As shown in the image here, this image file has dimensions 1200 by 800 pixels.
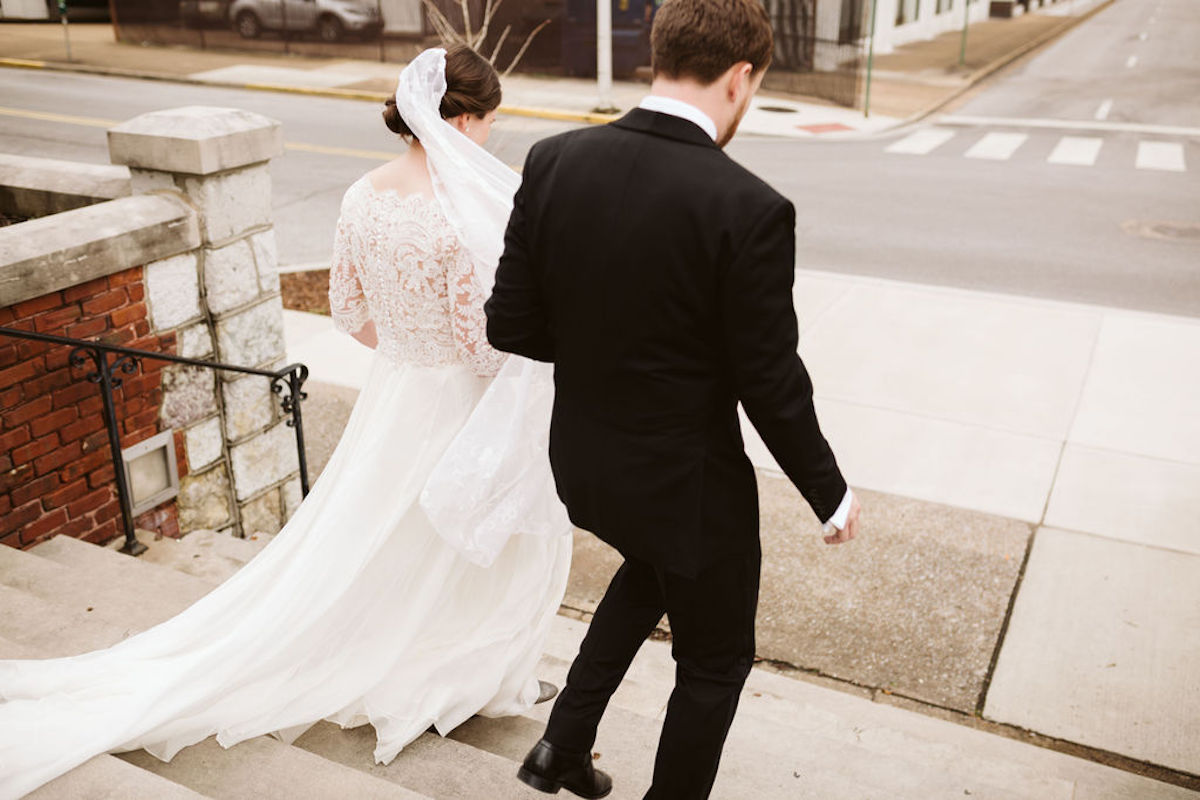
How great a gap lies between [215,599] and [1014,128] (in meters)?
17.6

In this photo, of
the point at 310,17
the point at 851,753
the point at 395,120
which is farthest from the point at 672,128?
the point at 310,17

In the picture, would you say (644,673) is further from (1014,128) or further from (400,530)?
(1014,128)

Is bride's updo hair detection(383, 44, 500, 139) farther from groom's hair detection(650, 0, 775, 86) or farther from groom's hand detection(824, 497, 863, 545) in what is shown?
groom's hand detection(824, 497, 863, 545)

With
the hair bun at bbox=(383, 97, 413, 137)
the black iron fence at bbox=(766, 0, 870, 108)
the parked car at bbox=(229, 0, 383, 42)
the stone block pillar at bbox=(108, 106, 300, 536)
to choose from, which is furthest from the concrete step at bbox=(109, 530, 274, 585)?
the parked car at bbox=(229, 0, 383, 42)

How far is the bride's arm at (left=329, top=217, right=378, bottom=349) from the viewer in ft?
10.7

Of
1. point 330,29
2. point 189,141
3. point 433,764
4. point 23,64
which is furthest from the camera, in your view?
point 330,29

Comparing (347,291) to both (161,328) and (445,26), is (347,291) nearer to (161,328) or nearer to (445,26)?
(161,328)

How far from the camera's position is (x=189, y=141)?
4629 mm

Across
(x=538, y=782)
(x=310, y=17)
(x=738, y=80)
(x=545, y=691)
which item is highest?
(x=310, y=17)

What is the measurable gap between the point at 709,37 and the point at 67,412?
3.35 m

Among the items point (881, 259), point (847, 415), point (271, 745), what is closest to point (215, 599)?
point (271, 745)

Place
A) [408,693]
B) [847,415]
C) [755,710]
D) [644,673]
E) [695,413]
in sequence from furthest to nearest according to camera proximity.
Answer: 1. [847,415]
2. [644,673]
3. [755,710]
4. [408,693]
5. [695,413]

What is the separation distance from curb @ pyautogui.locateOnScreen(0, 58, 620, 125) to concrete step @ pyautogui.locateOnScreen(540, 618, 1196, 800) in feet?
46.3

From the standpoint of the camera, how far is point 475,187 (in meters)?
3.05
